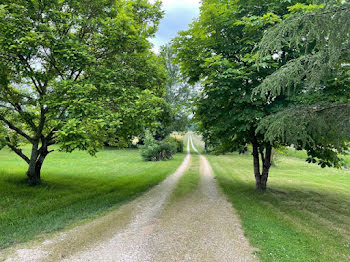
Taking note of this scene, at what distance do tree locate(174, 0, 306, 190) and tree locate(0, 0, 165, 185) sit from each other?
2.10m

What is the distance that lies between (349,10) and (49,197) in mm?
10759

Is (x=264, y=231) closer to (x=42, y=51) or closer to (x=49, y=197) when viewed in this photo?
(x=49, y=197)

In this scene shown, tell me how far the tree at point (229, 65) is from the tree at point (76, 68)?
2.10 meters

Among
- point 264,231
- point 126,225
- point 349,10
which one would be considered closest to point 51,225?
point 126,225

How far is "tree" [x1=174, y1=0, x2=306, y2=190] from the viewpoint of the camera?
27.3 ft

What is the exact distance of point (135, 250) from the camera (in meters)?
4.58

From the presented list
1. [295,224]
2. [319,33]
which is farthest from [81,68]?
[295,224]

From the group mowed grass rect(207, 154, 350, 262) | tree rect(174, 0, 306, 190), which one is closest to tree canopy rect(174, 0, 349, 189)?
tree rect(174, 0, 306, 190)

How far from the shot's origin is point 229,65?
7.86m

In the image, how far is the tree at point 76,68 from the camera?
21.4 ft

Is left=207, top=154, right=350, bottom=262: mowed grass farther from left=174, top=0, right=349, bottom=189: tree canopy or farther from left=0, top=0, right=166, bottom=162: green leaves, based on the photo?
left=0, top=0, right=166, bottom=162: green leaves

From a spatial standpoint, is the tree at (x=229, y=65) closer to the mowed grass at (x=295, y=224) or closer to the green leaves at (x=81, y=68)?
the green leaves at (x=81, y=68)

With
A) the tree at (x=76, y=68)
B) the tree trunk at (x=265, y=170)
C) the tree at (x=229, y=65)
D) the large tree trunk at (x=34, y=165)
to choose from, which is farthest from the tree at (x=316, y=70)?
the large tree trunk at (x=34, y=165)

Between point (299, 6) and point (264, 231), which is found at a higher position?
point (299, 6)
